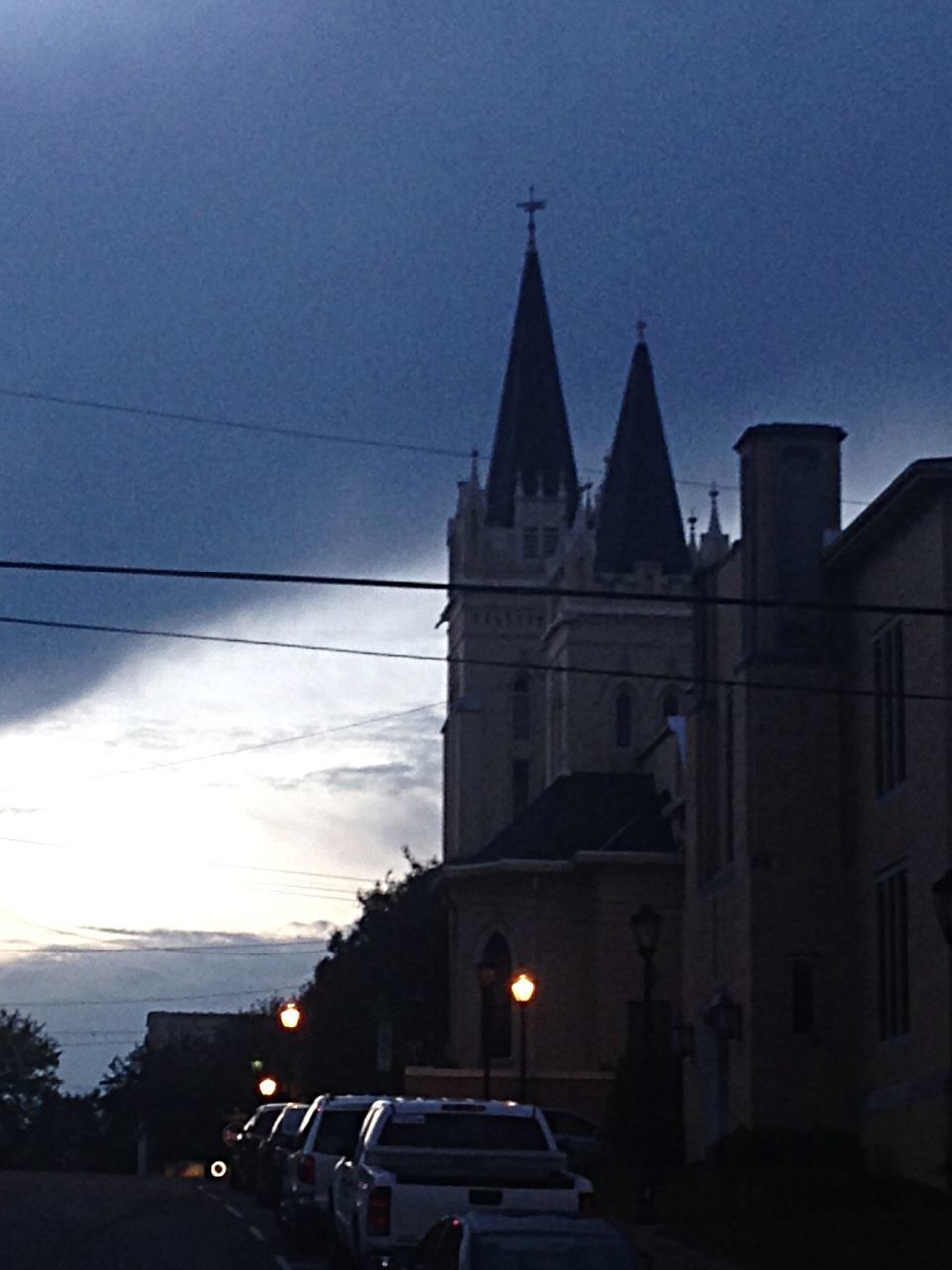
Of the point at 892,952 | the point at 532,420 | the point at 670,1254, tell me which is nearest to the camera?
the point at 670,1254

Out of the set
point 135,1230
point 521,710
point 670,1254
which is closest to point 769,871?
point 670,1254

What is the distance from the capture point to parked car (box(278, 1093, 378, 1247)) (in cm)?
2514

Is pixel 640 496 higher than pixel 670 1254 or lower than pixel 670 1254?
higher

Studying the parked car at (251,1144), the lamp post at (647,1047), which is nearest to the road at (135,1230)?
the parked car at (251,1144)

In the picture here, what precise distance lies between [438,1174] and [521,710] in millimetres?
93676

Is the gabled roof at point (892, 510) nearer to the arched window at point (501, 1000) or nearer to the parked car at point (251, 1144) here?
the parked car at point (251, 1144)

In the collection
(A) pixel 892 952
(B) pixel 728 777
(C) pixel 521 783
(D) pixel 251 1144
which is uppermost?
(C) pixel 521 783

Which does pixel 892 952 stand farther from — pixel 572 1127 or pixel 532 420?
pixel 532 420

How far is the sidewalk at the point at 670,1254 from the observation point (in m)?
24.0

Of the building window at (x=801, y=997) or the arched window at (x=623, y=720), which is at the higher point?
the arched window at (x=623, y=720)

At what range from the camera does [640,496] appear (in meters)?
104

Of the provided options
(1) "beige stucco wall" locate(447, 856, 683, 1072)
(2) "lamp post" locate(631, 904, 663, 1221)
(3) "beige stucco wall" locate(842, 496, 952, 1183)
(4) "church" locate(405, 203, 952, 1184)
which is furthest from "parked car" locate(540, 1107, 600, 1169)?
(1) "beige stucco wall" locate(447, 856, 683, 1072)

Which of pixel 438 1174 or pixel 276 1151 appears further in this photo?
pixel 276 1151

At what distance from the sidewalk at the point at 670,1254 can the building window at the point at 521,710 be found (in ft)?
271
